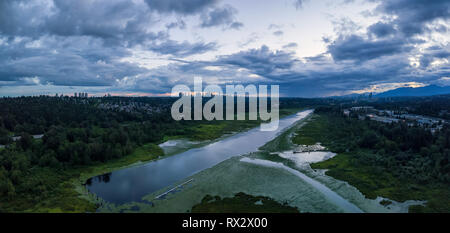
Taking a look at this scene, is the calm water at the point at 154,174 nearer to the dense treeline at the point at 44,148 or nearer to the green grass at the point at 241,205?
the dense treeline at the point at 44,148

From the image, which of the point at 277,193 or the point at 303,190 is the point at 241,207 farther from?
the point at 303,190

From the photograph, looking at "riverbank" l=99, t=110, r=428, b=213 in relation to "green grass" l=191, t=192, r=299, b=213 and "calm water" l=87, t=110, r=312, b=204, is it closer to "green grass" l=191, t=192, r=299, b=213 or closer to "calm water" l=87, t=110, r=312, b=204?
"green grass" l=191, t=192, r=299, b=213

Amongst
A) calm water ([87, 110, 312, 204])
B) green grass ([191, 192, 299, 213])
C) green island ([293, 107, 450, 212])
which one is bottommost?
green grass ([191, 192, 299, 213])

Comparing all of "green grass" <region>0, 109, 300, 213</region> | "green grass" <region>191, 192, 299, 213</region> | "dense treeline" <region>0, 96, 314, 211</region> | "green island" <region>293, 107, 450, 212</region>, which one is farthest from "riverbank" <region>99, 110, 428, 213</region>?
"dense treeline" <region>0, 96, 314, 211</region>

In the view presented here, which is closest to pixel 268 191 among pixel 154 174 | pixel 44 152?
pixel 154 174
